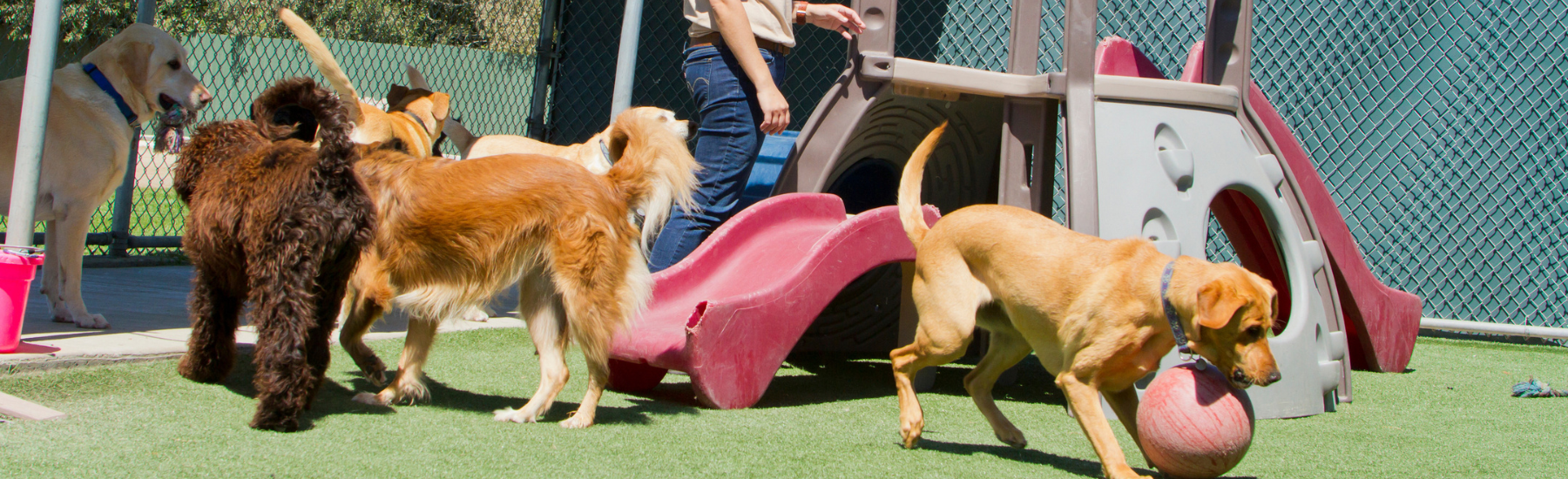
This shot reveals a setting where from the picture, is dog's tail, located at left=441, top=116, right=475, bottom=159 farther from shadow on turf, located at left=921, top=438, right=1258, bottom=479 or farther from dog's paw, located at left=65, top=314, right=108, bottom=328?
shadow on turf, located at left=921, top=438, right=1258, bottom=479

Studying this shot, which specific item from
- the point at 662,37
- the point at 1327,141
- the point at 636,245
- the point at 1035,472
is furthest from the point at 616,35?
the point at 1035,472

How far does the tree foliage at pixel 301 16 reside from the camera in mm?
15766

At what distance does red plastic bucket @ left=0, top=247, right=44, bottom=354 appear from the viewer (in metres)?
3.31

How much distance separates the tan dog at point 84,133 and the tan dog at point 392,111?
2.16 feet

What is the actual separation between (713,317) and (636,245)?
381mm

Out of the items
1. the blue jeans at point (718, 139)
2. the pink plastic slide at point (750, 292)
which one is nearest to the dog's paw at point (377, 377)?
the pink plastic slide at point (750, 292)

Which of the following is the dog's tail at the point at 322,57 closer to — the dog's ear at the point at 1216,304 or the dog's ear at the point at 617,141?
the dog's ear at the point at 617,141

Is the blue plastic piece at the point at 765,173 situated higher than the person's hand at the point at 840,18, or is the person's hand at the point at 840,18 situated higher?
the person's hand at the point at 840,18

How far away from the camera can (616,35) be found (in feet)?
31.2

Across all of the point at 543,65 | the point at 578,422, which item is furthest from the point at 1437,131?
the point at 543,65

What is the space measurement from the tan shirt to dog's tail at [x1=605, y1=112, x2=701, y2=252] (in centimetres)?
84

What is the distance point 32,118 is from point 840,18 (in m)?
3.01

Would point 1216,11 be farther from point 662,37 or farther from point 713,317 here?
point 662,37

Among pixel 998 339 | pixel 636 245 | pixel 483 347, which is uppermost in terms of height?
pixel 636 245
